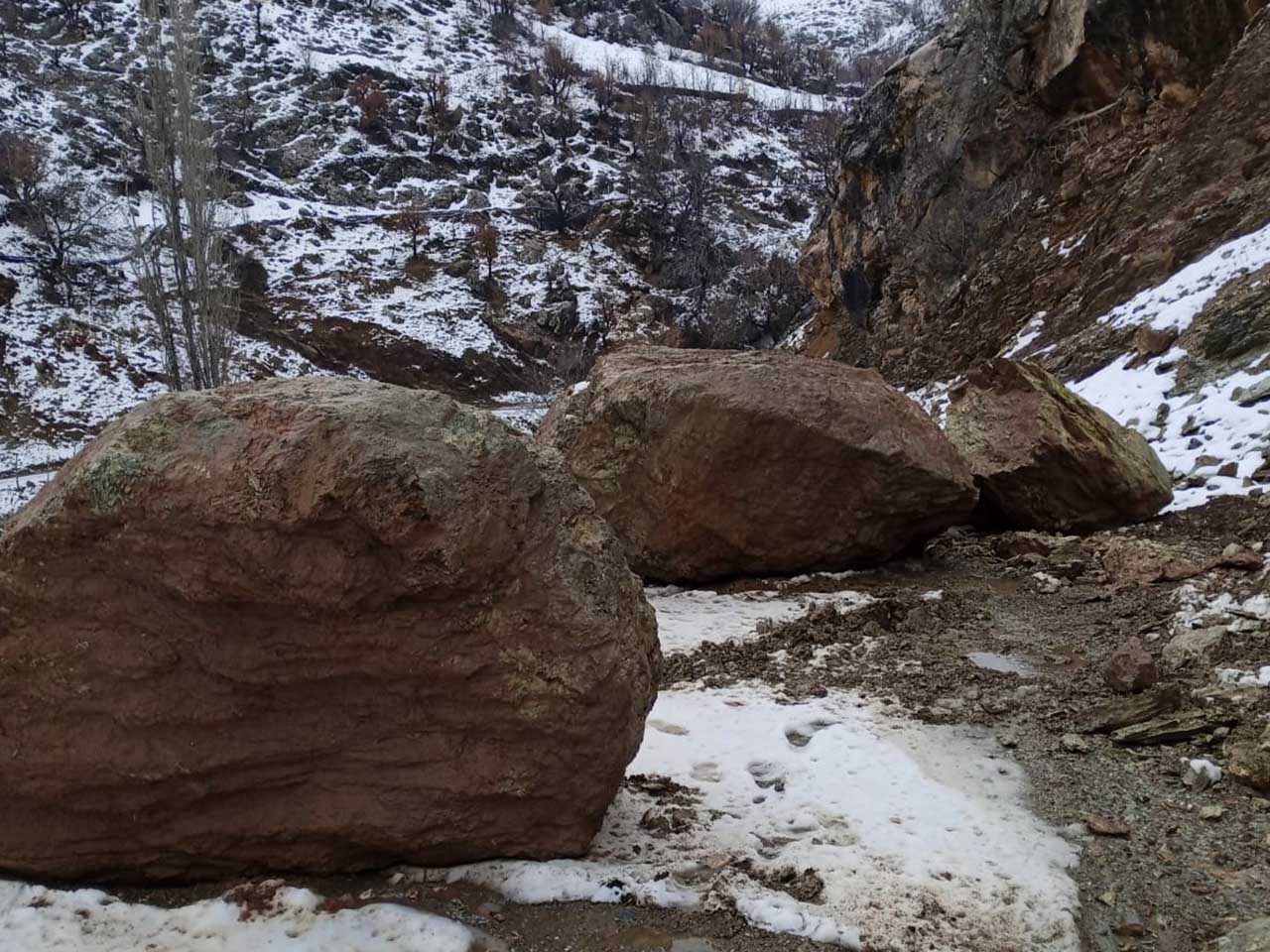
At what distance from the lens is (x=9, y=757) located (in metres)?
2.52

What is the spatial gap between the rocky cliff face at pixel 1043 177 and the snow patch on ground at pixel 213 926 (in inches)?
326

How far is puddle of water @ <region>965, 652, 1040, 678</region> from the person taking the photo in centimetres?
423

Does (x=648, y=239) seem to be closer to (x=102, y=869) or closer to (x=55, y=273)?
(x=55, y=273)

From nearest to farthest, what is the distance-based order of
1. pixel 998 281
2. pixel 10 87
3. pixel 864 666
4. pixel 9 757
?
pixel 9 757 < pixel 864 666 < pixel 998 281 < pixel 10 87

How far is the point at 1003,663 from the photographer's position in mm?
4367

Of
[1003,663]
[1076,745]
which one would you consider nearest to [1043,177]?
[1003,663]

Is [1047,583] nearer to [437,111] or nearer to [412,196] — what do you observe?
[412,196]

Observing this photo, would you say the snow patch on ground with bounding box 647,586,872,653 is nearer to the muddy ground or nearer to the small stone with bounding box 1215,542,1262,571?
the muddy ground

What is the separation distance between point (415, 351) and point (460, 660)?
23.6 meters

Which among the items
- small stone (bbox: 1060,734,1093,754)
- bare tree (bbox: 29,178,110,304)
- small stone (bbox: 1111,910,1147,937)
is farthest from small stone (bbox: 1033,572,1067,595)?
bare tree (bbox: 29,178,110,304)

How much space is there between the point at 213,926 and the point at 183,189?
12.5 meters

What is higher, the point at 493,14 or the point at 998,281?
the point at 493,14

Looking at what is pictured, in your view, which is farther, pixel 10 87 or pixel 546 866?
pixel 10 87

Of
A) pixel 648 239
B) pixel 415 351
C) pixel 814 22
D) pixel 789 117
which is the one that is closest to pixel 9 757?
pixel 415 351
